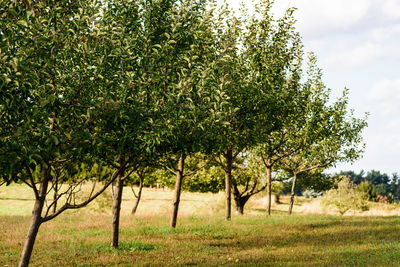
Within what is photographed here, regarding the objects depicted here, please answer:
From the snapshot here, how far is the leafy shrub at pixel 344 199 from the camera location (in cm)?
4381

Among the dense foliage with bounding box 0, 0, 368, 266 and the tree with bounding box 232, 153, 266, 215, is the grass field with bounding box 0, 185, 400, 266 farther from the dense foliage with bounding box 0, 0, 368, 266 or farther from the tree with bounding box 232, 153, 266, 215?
the tree with bounding box 232, 153, 266, 215

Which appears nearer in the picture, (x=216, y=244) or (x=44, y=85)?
(x=44, y=85)

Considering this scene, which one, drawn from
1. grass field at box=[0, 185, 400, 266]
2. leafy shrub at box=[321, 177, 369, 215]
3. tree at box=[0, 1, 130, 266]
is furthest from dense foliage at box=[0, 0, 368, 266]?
leafy shrub at box=[321, 177, 369, 215]

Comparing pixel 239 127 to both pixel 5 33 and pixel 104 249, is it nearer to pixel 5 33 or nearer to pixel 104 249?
pixel 104 249

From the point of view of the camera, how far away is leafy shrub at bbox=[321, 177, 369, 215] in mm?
43812

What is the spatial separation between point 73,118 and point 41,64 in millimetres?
1774

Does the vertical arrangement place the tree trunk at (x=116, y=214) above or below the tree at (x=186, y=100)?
below

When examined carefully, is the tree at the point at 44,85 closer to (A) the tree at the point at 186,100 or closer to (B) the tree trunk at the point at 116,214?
(A) the tree at the point at 186,100

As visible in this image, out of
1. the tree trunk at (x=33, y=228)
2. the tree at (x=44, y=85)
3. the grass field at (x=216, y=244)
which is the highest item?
the tree at (x=44, y=85)

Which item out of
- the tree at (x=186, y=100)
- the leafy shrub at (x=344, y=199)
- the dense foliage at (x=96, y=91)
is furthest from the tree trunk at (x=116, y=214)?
the leafy shrub at (x=344, y=199)

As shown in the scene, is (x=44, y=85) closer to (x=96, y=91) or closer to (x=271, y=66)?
(x=96, y=91)

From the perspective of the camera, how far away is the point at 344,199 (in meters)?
43.7

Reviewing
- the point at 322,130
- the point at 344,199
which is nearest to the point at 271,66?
the point at 322,130

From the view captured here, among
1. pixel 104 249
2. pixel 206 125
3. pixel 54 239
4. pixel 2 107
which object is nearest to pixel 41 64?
pixel 2 107
